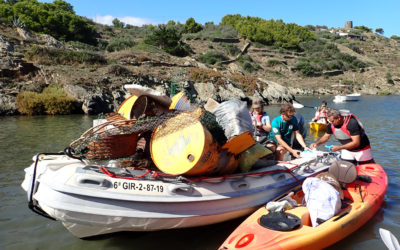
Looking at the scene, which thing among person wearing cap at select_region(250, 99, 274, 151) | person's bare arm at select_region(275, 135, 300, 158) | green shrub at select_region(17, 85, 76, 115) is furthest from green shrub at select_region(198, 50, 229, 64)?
person's bare arm at select_region(275, 135, 300, 158)

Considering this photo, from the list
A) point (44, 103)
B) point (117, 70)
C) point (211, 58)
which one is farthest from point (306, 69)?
point (44, 103)

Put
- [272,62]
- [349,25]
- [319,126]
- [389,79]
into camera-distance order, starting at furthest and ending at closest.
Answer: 1. [349,25]
2. [272,62]
3. [389,79]
4. [319,126]

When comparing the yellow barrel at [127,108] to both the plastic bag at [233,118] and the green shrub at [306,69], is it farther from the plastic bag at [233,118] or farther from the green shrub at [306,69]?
the green shrub at [306,69]

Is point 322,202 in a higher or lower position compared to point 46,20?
lower

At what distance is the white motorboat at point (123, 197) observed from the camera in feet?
11.0

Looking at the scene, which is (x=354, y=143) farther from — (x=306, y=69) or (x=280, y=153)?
(x=306, y=69)

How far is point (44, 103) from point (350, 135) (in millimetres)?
16463

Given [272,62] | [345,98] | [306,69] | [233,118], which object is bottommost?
[233,118]

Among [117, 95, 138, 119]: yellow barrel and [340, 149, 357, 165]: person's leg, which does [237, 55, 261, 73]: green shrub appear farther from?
[117, 95, 138, 119]: yellow barrel

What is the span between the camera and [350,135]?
17.6 feet

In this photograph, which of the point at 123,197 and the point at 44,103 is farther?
the point at 44,103

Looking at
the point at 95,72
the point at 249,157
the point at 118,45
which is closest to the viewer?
the point at 249,157

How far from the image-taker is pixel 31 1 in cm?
3834

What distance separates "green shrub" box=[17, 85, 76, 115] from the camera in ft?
52.8
